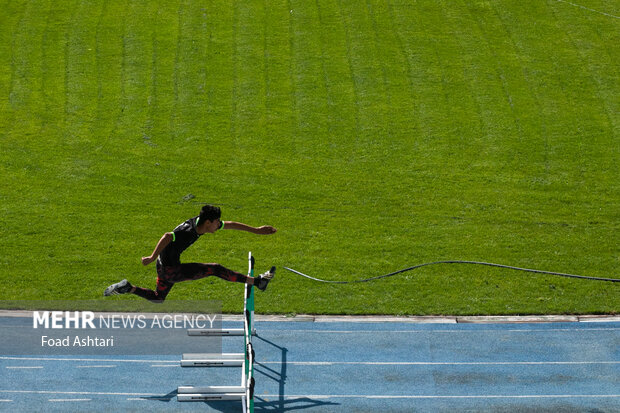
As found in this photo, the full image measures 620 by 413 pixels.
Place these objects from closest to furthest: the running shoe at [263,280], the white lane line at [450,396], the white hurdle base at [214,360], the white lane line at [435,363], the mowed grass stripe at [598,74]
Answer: the running shoe at [263,280], the white lane line at [450,396], the white hurdle base at [214,360], the white lane line at [435,363], the mowed grass stripe at [598,74]

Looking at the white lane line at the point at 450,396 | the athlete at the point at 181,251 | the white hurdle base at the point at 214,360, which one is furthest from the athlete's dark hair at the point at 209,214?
the white lane line at the point at 450,396

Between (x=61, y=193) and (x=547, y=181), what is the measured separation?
14.2 m

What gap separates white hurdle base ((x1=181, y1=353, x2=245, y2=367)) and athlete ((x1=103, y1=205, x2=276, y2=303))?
1558mm

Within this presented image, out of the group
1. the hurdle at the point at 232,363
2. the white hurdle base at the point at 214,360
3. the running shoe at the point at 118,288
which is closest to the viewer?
the hurdle at the point at 232,363

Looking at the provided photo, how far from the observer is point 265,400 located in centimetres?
1157

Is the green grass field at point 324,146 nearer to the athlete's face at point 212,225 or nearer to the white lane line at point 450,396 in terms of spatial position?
the white lane line at point 450,396

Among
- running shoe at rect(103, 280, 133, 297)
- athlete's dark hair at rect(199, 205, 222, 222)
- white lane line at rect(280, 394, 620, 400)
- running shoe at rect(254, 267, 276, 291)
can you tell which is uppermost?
athlete's dark hair at rect(199, 205, 222, 222)

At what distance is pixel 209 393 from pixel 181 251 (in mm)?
2471

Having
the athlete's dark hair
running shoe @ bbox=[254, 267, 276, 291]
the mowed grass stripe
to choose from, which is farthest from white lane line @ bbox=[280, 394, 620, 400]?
the mowed grass stripe

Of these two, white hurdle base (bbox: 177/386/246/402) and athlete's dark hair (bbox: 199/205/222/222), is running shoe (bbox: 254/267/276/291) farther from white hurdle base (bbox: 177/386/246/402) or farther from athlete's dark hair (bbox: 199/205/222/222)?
white hurdle base (bbox: 177/386/246/402)

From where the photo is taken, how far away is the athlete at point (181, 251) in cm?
1036

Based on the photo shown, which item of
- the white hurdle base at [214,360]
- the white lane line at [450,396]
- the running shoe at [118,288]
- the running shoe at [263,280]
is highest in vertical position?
the running shoe at [263,280]

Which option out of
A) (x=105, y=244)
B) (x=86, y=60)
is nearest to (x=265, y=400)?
(x=105, y=244)

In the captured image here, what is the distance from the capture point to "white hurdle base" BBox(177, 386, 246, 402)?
11336 mm
